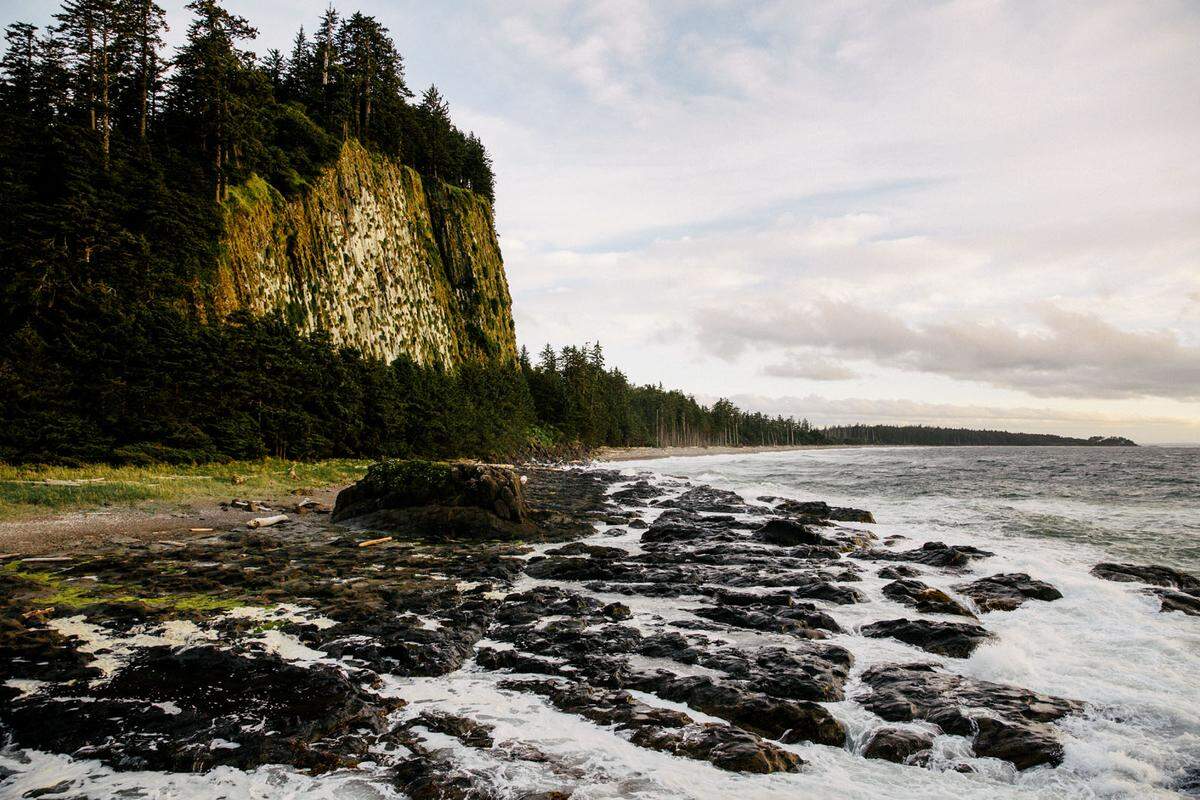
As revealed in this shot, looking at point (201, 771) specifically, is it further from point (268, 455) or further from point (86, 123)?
point (86, 123)

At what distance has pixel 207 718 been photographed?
688cm

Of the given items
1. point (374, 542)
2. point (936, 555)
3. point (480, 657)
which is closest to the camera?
point (480, 657)

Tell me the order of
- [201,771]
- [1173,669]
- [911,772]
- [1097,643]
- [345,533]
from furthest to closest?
1. [345,533]
2. [1097,643]
3. [1173,669]
4. [911,772]
5. [201,771]

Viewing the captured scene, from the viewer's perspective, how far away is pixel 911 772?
21.3 feet

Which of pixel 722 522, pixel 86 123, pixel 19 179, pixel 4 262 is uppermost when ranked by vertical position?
pixel 86 123

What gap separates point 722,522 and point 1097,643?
51.2 feet

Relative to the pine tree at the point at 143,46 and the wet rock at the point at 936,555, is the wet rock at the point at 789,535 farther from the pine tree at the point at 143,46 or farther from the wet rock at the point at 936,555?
the pine tree at the point at 143,46

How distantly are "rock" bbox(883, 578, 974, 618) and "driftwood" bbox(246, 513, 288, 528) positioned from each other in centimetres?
1929

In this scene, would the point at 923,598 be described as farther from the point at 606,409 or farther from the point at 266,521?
the point at 606,409

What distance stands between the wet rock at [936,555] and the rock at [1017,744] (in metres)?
11.7

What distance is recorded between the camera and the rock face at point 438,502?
67.6 ft

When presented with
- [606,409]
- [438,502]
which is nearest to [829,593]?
[438,502]

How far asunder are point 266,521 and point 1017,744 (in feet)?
69.7

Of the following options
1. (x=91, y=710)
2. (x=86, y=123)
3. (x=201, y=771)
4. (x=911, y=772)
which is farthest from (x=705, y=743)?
(x=86, y=123)
